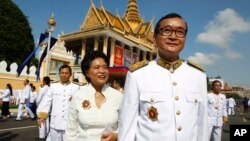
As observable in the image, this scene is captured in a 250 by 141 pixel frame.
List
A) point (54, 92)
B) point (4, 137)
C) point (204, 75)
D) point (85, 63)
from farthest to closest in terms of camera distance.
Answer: point (4, 137) < point (54, 92) < point (85, 63) < point (204, 75)

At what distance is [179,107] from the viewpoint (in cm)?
245

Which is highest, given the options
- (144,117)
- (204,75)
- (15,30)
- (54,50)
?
(15,30)

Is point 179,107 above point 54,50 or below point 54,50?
below

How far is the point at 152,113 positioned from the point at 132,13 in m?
55.1

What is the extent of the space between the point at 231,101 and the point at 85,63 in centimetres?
2797

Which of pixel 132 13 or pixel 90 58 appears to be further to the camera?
pixel 132 13

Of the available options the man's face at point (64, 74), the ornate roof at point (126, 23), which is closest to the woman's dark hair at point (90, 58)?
the man's face at point (64, 74)

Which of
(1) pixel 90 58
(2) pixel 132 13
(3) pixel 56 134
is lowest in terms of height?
(3) pixel 56 134

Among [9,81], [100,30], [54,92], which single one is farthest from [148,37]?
[54,92]

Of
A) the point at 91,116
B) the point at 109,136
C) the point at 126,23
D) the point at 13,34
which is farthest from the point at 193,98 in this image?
the point at 126,23

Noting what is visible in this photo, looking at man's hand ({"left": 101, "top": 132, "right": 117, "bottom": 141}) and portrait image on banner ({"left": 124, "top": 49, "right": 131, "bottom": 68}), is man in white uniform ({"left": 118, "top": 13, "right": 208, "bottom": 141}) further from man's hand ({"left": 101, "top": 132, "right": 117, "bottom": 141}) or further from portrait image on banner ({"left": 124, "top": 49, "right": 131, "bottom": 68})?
portrait image on banner ({"left": 124, "top": 49, "right": 131, "bottom": 68})

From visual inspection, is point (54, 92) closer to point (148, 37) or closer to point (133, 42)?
point (133, 42)

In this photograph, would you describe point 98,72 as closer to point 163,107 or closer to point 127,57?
point 163,107

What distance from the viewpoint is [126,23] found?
5197 cm
